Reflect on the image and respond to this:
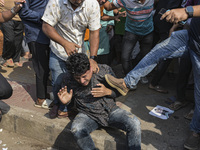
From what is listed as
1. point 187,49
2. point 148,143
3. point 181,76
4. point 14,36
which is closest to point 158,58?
point 187,49

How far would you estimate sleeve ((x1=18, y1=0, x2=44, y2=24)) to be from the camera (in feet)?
10.5

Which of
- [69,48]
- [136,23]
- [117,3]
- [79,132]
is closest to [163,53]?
[69,48]

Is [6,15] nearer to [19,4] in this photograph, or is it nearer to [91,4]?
[19,4]

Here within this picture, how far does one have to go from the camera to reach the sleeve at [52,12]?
112 inches

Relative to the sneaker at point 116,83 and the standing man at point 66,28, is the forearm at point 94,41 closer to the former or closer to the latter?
the standing man at point 66,28

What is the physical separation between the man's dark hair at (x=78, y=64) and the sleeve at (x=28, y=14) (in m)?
1.07

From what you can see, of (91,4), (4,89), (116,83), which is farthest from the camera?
(4,89)

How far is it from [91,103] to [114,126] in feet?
1.31

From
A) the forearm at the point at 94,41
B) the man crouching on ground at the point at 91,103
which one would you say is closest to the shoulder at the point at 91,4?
the forearm at the point at 94,41

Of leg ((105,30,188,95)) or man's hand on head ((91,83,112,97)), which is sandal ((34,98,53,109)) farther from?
leg ((105,30,188,95))

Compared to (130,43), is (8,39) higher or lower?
lower

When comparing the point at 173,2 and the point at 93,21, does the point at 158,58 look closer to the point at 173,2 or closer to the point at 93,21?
the point at 93,21

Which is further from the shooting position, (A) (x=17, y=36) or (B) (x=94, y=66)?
(A) (x=17, y=36)

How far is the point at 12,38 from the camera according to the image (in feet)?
18.1
